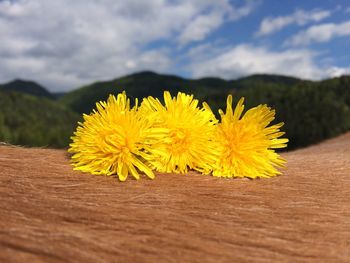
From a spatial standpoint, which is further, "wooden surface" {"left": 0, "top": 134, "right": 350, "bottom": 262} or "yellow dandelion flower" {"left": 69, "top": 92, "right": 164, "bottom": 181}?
"yellow dandelion flower" {"left": 69, "top": 92, "right": 164, "bottom": 181}

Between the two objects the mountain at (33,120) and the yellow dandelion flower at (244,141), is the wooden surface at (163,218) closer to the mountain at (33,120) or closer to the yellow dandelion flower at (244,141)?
the yellow dandelion flower at (244,141)

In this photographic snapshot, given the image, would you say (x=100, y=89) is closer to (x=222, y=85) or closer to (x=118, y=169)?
(x=222, y=85)

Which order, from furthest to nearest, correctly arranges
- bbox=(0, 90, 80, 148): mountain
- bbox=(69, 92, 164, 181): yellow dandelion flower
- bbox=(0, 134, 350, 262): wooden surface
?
1. bbox=(0, 90, 80, 148): mountain
2. bbox=(69, 92, 164, 181): yellow dandelion flower
3. bbox=(0, 134, 350, 262): wooden surface

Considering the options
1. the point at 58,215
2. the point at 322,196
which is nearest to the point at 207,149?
the point at 322,196

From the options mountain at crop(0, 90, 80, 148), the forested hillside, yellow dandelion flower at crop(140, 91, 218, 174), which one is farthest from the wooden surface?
mountain at crop(0, 90, 80, 148)

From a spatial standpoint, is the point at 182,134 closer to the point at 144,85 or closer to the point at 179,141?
the point at 179,141

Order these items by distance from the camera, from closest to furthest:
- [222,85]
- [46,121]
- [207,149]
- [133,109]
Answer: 1. [133,109]
2. [207,149]
3. [46,121]
4. [222,85]

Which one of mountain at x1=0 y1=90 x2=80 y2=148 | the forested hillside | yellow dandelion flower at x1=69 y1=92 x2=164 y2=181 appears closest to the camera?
yellow dandelion flower at x1=69 y1=92 x2=164 y2=181

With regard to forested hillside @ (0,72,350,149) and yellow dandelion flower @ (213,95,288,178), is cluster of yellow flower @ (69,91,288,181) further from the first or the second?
forested hillside @ (0,72,350,149)
